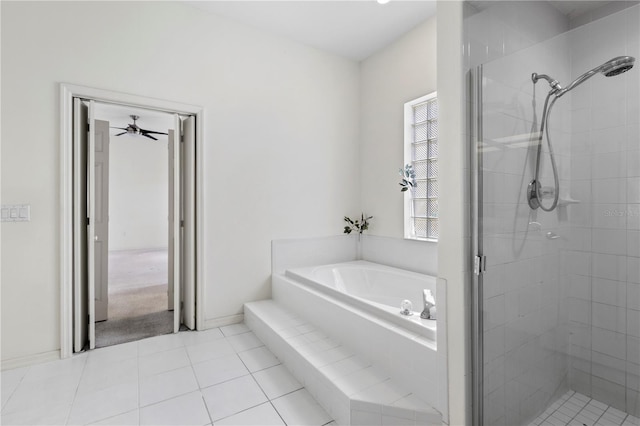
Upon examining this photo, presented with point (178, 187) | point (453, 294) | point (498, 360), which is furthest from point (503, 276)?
point (178, 187)

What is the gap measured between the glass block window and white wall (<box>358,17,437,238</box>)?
70mm

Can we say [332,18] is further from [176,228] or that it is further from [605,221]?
[605,221]

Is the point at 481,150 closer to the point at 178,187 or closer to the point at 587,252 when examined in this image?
the point at 587,252

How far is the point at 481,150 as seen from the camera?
57.3 inches

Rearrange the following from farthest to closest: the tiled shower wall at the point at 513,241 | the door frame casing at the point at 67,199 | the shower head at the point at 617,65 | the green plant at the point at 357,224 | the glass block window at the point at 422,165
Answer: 1. the green plant at the point at 357,224
2. the glass block window at the point at 422,165
3. the door frame casing at the point at 67,199
4. the tiled shower wall at the point at 513,241
5. the shower head at the point at 617,65

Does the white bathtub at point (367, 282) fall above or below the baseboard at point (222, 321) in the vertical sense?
above

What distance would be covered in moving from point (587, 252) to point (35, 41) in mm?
3546

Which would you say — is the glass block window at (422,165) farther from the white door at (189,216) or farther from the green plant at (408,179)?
the white door at (189,216)

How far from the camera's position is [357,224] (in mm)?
3670

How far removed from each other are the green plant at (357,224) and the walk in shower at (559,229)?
2157 millimetres

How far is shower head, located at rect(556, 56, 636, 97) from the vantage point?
118 cm

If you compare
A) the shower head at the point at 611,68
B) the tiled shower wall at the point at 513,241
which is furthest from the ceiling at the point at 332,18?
the shower head at the point at 611,68

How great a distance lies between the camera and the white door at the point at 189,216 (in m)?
2.84

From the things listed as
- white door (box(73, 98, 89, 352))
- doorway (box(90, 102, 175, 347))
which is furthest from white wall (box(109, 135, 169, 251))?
white door (box(73, 98, 89, 352))
